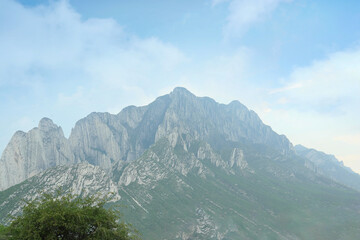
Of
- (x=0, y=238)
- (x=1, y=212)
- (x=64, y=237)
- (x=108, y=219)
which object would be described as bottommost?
(x=1, y=212)

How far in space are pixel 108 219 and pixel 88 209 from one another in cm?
364

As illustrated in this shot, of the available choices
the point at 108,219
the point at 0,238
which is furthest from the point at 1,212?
the point at 108,219

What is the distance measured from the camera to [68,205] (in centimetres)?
4256

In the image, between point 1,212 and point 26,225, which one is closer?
point 26,225

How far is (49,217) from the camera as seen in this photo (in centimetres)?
3719

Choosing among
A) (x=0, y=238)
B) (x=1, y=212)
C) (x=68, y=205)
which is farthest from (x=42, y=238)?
(x=1, y=212)

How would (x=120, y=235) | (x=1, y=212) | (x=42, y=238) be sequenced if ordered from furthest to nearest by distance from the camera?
1. (x=1, y=212)
2. (x=120, y=235)
3. (x=42, y=238)

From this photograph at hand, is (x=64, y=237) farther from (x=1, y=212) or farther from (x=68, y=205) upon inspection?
(x=1, y=212)

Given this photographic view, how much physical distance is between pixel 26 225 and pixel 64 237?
5.57 metres

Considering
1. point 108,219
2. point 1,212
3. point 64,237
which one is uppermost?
point 108,219

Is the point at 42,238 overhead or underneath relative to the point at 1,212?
overhead

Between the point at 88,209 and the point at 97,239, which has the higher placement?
the point at 88,209

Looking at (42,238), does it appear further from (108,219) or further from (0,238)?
(0,238)

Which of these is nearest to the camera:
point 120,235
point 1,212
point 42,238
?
point 42,238
